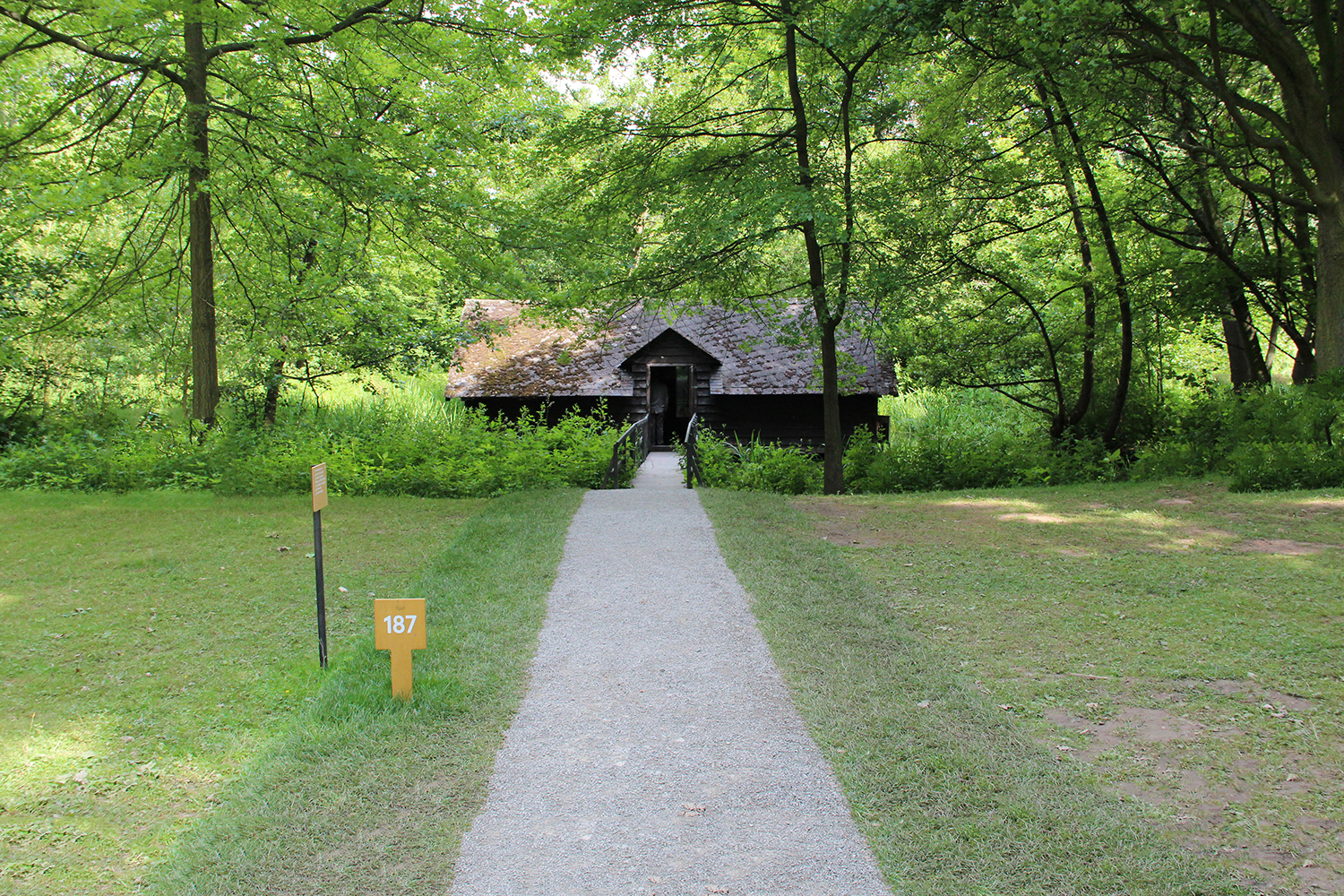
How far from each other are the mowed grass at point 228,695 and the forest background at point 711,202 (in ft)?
14.0

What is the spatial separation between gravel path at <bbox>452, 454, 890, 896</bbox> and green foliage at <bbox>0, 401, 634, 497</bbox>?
21.0ft

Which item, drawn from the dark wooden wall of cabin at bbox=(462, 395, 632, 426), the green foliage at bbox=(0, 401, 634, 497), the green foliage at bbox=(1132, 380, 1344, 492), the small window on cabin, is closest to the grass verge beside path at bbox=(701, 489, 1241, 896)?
the green foliage at bbox=(0, 401, 634, 497)

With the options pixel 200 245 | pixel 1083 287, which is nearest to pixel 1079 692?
pixel 1083 287

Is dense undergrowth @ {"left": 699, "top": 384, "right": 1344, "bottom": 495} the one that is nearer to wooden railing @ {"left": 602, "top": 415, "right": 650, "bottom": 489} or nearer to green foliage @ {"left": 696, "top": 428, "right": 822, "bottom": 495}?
green foliage @ {"left": 696, "top": 428, "right": 822, "bottom": 495}

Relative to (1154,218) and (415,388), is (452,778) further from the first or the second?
(415,388)

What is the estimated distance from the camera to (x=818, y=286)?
14.2 m

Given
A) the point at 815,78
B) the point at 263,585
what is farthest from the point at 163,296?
the point at 815,78

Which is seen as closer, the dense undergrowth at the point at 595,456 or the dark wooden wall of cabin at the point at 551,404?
the dense undergrowth at the point at 595,456

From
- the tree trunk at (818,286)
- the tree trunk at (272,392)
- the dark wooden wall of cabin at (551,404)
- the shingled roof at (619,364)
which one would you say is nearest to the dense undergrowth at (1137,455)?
the tree trunk at (818,286)

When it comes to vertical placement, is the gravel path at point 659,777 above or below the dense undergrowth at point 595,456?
below

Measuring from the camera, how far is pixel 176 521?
10617 millimetres

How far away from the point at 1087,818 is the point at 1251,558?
5.70 m

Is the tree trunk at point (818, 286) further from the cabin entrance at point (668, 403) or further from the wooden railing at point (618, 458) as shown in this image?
the cabin entrance at point (668, 403)

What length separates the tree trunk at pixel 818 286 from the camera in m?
13.4
